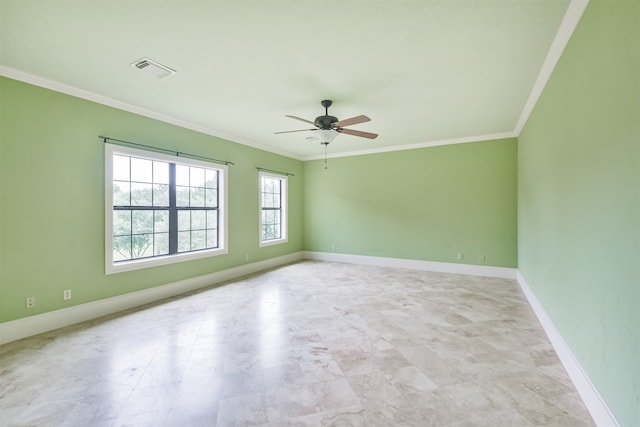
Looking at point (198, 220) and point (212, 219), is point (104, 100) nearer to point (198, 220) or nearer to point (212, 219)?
point (198, 220)

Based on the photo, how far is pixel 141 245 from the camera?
3.99 metres

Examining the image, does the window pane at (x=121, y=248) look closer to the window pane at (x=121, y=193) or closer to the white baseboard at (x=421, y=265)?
the window pane at (x=121, y=193)

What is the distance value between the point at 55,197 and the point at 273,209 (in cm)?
403

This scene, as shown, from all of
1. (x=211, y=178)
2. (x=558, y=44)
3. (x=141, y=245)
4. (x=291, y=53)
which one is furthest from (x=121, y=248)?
(x=558, y=44)

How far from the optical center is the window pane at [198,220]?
15.6 feet

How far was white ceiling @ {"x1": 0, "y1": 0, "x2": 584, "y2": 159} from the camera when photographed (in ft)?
6.48

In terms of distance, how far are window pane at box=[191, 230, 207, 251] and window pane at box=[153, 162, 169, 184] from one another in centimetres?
101

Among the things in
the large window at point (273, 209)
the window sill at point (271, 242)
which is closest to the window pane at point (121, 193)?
the large window at point (273, 209)

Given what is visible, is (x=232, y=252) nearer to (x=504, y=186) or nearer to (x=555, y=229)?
(x=555, y=229)

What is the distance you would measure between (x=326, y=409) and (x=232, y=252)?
3970mm

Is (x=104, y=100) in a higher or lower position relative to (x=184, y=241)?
higher

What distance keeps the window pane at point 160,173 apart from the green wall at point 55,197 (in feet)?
1.05

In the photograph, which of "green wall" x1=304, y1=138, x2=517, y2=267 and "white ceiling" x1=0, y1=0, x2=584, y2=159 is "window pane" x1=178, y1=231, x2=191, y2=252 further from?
"green wall" x1=304, y1=138, x2=517, y2=267

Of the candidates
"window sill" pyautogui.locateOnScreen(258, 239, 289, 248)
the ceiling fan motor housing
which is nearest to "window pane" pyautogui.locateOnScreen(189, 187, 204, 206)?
"window sill" pyautogui.locateOnScreen(258, 239, 289, 248)
